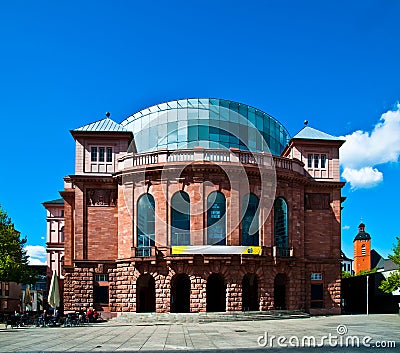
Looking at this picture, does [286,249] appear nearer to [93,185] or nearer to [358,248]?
[93,185]

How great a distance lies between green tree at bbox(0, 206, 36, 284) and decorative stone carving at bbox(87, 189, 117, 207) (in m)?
11.4

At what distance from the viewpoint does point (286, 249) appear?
48781 mm

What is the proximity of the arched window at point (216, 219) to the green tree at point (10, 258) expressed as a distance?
22.3m

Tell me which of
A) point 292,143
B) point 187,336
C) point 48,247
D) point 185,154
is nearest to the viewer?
point 187,336

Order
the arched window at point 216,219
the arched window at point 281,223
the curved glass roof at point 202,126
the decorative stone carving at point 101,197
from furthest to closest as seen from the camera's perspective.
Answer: the curved glass roof at point 202,126, the decorative stone carving at point 101,197, the arched window at point 281,223, the arched window at point 216,219

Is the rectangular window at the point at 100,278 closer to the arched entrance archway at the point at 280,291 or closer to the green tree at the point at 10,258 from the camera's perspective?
the green tree at the point at 10,258

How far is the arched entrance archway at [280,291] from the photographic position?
50250mm

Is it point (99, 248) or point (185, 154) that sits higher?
point (185, 154)

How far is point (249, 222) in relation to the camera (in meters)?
47.4

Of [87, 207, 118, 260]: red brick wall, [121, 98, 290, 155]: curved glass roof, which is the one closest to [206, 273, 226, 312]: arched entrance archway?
[87, 207, 118, 260]: red brick wall

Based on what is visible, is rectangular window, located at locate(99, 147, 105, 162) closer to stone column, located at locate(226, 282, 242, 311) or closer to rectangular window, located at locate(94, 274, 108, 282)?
rectangular window, located at locate(94, 274, 108, 282)

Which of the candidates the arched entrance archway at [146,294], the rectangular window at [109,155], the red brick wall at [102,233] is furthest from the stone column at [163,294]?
the rectangular window at [109,155]

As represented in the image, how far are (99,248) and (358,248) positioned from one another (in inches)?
3831

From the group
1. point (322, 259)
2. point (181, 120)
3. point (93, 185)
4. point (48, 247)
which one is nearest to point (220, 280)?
point (322, 259)
